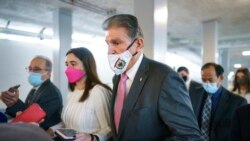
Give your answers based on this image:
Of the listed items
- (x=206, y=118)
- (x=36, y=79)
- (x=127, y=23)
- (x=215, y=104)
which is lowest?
(x=206, y=118)

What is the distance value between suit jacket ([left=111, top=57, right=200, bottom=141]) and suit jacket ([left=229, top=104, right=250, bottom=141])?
28 centimetres

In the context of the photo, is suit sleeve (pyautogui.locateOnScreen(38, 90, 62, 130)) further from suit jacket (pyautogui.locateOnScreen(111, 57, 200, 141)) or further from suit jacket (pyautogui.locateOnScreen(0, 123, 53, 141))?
suit jacket (pyautogui.locateOnScreen(0, 123, 53, 141))

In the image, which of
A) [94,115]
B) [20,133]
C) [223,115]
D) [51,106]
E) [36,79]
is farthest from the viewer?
[36,79]

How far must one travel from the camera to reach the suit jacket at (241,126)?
1.41 m

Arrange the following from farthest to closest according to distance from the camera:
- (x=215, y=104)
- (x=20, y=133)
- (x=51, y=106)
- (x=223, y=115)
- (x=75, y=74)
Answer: (x=215, y=104), (x=223, y=115), (x=51, y=106), (x=75, y=74), (x=20, y=133)

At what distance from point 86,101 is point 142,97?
629mm

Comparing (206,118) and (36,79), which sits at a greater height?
(36,79)

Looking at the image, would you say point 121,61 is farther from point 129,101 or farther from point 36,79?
point 36,79

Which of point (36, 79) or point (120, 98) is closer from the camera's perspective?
point (120, 98)

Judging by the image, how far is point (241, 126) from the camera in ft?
4.68

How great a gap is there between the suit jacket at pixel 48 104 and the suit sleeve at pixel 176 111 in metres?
1.27

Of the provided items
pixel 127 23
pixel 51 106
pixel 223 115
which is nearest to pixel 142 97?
pixel 127 23

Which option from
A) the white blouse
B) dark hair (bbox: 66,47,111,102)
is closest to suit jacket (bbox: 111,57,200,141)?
the white blouse

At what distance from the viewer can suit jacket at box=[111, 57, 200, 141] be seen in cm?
126
